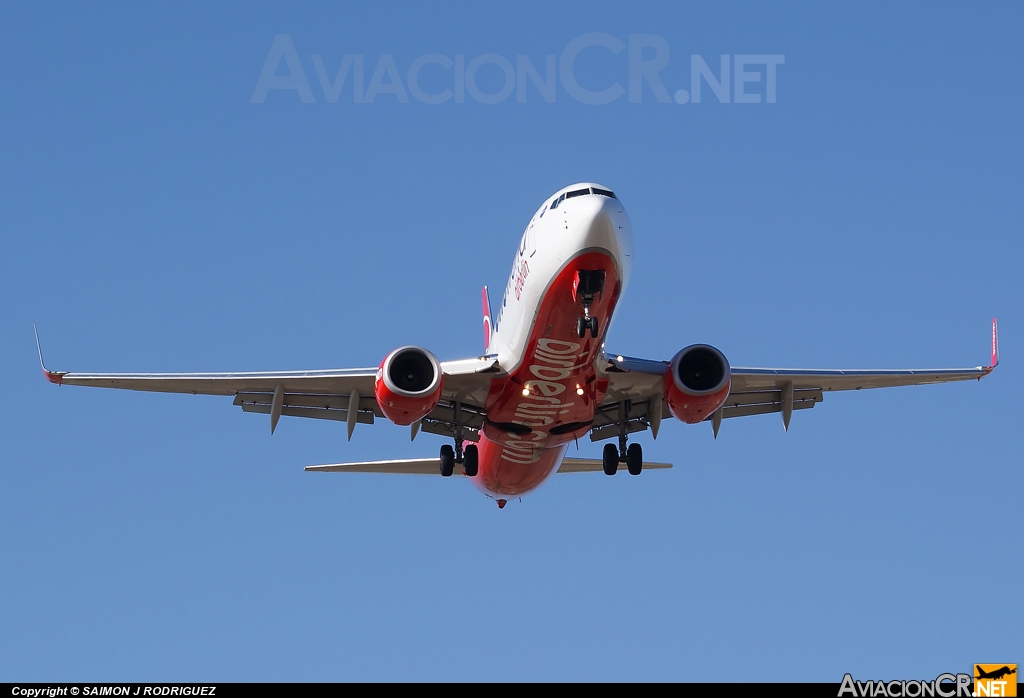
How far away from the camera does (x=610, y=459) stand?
1447 inches

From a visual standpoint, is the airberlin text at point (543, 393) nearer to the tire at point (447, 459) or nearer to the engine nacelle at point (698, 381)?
the tire at point (447, 459)

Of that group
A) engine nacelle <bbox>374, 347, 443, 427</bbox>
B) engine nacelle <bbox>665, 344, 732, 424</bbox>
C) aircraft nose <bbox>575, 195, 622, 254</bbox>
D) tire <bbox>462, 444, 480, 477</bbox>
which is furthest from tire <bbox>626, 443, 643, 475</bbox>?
aircraft nose <bbox>575, 195, 622, 254</bbox>

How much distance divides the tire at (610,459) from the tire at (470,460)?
339 centimetres

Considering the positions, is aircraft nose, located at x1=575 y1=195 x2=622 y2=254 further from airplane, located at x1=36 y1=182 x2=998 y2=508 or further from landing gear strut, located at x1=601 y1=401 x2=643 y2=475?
landing gear strut, located at x1=601 y1=401 x2=643 y2=475

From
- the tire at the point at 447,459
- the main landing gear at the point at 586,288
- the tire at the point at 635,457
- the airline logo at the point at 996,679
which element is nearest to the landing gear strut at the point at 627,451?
the tire at the point at 635,457

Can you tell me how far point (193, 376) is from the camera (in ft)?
110

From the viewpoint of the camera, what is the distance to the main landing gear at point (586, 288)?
29625 millimetres

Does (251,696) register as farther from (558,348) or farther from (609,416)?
(609,416)

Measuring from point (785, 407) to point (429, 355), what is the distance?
996 centimetres

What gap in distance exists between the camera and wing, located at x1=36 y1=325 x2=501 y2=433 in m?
33.4

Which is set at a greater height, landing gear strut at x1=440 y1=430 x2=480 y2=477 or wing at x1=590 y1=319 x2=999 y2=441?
wing at x1=590 y1=319 x2=999 y2=441

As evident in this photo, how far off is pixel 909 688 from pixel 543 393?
1056 cm

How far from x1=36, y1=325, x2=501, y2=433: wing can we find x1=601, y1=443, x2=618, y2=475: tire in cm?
353

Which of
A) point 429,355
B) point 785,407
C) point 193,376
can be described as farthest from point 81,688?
point 785,407
